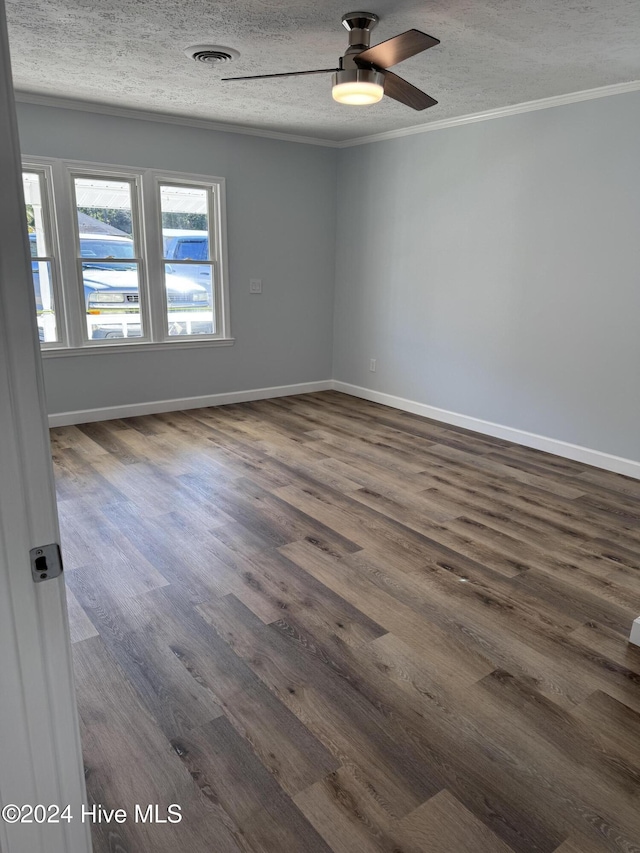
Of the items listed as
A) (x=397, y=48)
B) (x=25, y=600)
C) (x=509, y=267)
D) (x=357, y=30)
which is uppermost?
(x=357, y=30)

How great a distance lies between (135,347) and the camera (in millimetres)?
5215

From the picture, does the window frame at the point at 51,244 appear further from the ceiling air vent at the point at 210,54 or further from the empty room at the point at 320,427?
the ceiling air vent at the point at 210,54

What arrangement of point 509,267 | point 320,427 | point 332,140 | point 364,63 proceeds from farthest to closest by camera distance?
point 332,140, point 320,427, point 509,267, point 364,63

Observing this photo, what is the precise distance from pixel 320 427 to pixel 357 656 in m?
3.12

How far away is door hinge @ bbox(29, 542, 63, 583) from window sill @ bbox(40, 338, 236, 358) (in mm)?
4267

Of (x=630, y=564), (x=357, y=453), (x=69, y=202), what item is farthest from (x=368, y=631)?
(x=69, y=202)

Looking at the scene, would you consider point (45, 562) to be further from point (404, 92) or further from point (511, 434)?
point (511, 434)

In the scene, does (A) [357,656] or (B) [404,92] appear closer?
(A) [357,656]

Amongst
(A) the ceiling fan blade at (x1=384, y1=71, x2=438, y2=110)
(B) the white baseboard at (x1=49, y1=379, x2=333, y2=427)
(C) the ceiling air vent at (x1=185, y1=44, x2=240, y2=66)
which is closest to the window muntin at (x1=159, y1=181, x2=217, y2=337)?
(B) the white baseboard at (x1=49, y1=379, x2=333, y2=427)

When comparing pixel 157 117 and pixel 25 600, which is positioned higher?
pixel 157 117

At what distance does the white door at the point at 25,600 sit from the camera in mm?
756

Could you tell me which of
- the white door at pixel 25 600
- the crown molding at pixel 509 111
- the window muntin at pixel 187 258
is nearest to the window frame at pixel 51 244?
the window muntin at pixel 187 258

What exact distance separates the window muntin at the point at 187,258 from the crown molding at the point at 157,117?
51 centimetres

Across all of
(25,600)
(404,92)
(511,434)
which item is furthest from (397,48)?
(511,434)
